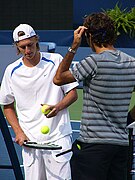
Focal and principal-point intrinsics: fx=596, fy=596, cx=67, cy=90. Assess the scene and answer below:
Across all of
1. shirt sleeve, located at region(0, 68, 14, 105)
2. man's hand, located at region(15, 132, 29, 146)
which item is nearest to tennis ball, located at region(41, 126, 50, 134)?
man's hand, located at region(15, 132, 29, 146)

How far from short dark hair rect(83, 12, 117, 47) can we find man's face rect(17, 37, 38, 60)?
2.13 ft

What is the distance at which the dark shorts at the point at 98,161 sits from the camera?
3.51 meters

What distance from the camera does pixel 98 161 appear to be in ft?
11.5

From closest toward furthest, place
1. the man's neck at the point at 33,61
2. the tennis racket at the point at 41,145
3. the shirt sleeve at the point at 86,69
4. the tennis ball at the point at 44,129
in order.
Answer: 1. the shirt sleeve at the point at 86,69
2. the tennis racket at the point at 41,145
3. the tennis ball at the point at 44,129
4. the man's neck at the point at 33,61

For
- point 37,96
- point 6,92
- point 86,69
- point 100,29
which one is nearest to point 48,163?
point 37,96

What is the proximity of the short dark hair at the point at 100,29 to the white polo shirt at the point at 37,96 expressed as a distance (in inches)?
25.3

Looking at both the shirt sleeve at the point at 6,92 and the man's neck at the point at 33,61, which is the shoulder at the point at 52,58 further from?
the shirt sleeve at the point at 6,92

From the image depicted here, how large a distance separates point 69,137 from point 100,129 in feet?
2.29

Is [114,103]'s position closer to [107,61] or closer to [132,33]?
[107,61]

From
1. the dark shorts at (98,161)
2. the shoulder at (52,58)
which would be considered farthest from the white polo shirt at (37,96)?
the dark shorts at (98,161)

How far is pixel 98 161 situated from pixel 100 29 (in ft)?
2.53

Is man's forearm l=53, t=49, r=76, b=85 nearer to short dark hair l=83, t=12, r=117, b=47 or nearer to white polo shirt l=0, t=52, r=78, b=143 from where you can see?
short dark hair l=83, t=12, r=117, b=47

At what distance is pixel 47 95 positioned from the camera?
4.06 metres

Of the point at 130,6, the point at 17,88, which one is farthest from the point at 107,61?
the point at 130,6
